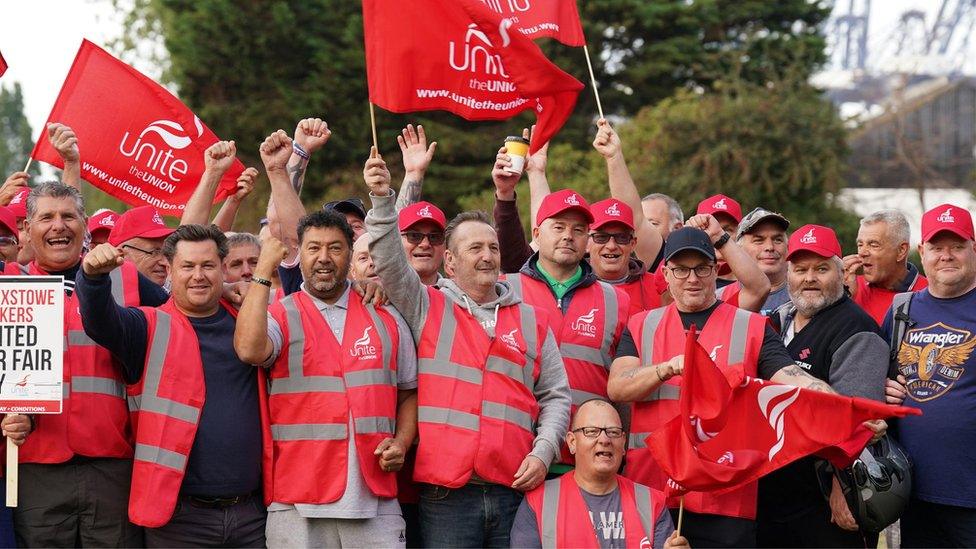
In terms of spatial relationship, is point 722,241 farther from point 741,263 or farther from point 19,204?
point 19,204

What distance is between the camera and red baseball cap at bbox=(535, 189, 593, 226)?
324 inches

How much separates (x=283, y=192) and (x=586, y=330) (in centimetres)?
207

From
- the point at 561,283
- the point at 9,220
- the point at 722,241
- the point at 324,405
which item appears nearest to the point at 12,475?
the point at 324,405

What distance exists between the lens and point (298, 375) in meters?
7.12

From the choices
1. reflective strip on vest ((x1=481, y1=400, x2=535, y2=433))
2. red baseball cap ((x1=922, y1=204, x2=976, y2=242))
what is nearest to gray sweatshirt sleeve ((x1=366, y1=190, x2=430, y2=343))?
reflective strip on vest ((x1=481, y1=400, x2=535, y2=433))

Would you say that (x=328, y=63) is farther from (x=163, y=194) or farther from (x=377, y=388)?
(x=377, y=388)

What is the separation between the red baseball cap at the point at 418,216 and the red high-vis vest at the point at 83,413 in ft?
6.71

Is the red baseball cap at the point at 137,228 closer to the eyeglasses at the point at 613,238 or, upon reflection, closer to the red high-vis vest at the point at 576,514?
the eyeglasses at the point at 613,238

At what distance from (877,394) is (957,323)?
0.64 m

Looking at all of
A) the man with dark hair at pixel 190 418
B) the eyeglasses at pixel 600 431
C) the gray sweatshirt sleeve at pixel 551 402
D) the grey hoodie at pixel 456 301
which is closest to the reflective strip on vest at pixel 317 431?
the man with dark hair at pixel 190 418

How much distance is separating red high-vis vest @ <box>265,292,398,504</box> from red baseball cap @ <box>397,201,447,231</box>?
1157 mm

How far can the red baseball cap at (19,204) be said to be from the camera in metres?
8.67

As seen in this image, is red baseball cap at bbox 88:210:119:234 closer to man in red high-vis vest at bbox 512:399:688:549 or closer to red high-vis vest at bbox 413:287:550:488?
red high-vis vest at bbox 413:287:550:488

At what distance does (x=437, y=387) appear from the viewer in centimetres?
732
